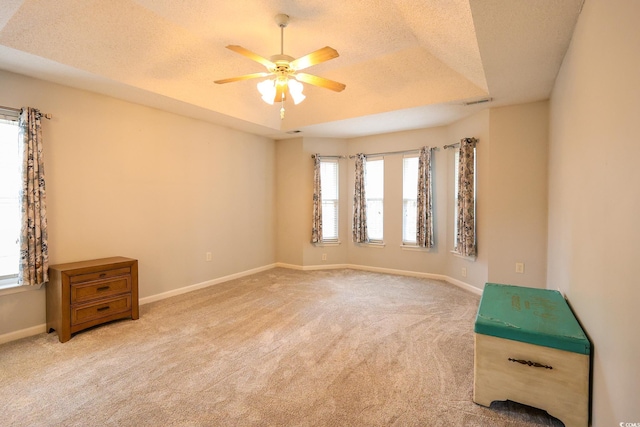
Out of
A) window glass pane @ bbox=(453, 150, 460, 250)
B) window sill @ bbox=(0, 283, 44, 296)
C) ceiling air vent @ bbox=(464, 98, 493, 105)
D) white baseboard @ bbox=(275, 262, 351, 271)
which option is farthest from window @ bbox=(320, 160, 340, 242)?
window sill @ bbox=(0, 283, 44, 296)

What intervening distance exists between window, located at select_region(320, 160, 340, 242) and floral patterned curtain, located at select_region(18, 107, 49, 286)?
13.5ft

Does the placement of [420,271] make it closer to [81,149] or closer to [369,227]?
[369,227]

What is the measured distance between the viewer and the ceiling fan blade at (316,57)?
2.38m

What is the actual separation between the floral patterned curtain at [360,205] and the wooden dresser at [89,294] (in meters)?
3.69

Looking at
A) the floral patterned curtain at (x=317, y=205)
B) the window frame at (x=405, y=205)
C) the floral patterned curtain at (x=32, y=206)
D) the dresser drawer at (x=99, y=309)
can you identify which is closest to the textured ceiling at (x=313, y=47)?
the floral patterned curtain at (x=32, y=206)

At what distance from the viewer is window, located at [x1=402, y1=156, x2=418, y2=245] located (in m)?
5.30

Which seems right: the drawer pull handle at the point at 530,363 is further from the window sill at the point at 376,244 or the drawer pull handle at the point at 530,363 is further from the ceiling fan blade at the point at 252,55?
the window sill at the point at 376,244

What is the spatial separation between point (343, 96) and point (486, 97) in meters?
1.88

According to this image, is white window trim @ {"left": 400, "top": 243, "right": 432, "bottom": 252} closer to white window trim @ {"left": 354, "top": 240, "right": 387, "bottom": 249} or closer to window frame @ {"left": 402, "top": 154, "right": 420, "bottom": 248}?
window frame @ {"left": 402, "top": 154, "right": 420, "bottom": 248}

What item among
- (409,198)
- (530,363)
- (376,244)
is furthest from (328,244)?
(530,363)

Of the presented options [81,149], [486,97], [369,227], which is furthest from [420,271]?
[81,149]

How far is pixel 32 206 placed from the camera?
2881 millimetres

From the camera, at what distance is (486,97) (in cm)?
356

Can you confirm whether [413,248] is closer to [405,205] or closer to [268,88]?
[405,205]
